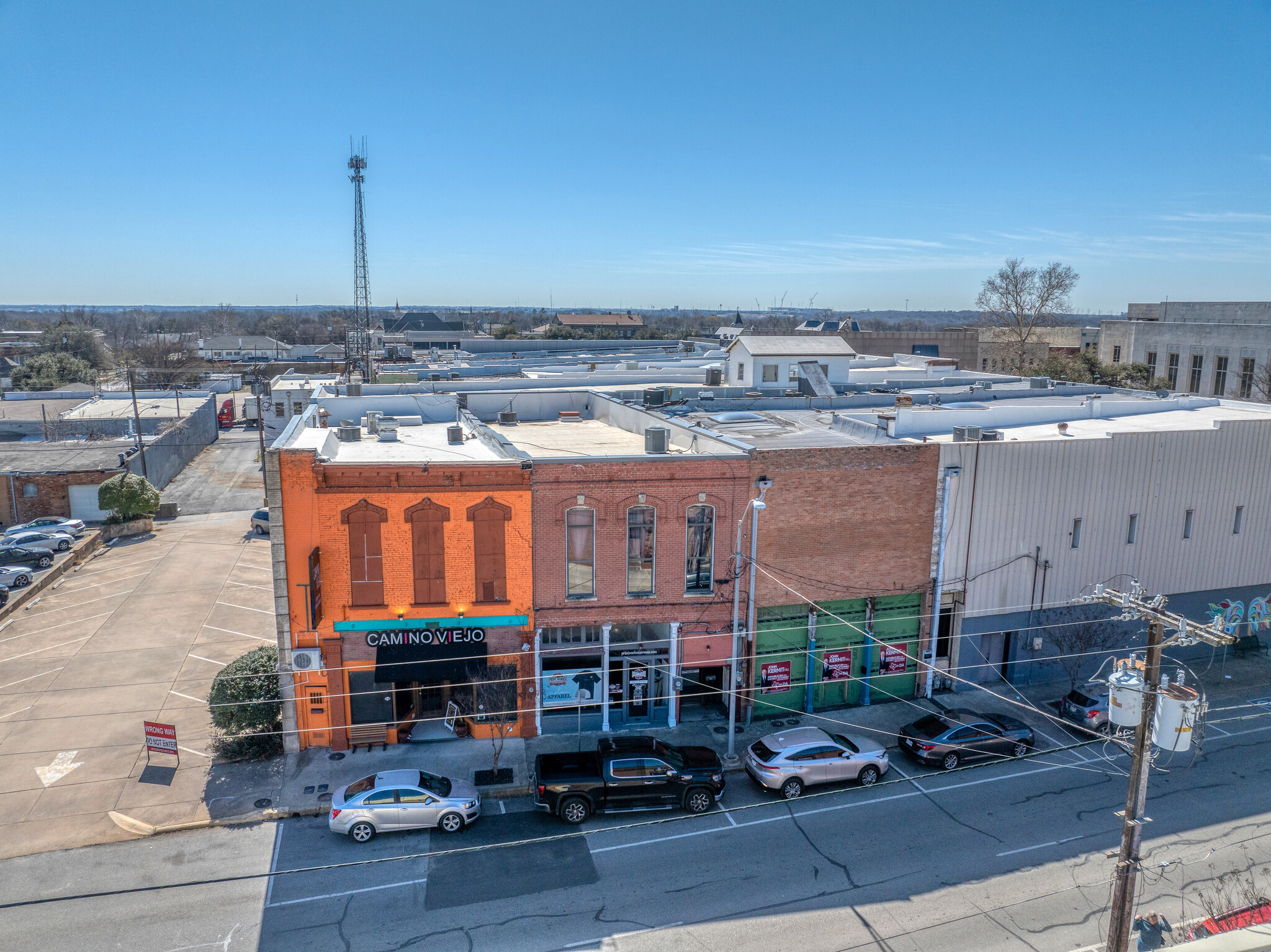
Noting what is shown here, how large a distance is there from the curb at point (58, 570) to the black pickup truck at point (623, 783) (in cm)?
2510

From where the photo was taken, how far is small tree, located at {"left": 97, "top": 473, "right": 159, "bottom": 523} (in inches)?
1743

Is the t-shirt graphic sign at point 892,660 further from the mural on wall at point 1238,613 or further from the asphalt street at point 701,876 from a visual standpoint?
the mural on wall at point 1238,613

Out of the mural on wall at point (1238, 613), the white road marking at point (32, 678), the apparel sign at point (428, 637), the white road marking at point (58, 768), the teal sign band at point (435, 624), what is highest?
the teal sign band at point (435, 624)

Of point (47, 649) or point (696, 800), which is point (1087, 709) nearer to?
point (696, 800)

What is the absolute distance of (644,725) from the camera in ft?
80.3

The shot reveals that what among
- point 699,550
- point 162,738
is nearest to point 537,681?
point 699,550

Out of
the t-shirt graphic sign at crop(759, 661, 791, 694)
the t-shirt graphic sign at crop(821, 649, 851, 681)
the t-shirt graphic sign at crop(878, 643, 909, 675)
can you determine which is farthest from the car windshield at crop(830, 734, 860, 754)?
the t-shirt graphic sign at crop(878, 643, 909, 675)

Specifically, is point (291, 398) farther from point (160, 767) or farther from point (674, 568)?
point (674, 568)

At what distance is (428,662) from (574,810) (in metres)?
5.82

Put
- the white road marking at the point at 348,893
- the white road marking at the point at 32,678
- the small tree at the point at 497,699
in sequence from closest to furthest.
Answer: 1. the white road marking at the point at 348,893
2. the small tree at the point at 497,699
3. the white road marking at the point at 32,678

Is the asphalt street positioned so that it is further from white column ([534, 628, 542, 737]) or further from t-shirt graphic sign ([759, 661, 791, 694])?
t-shirt graphic sign ([759, 661, 791, 694])

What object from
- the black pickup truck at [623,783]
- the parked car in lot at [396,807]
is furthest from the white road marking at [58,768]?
the black pickup truck at [623,783]

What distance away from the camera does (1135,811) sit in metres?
12.2

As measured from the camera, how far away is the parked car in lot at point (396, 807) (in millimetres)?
18812
